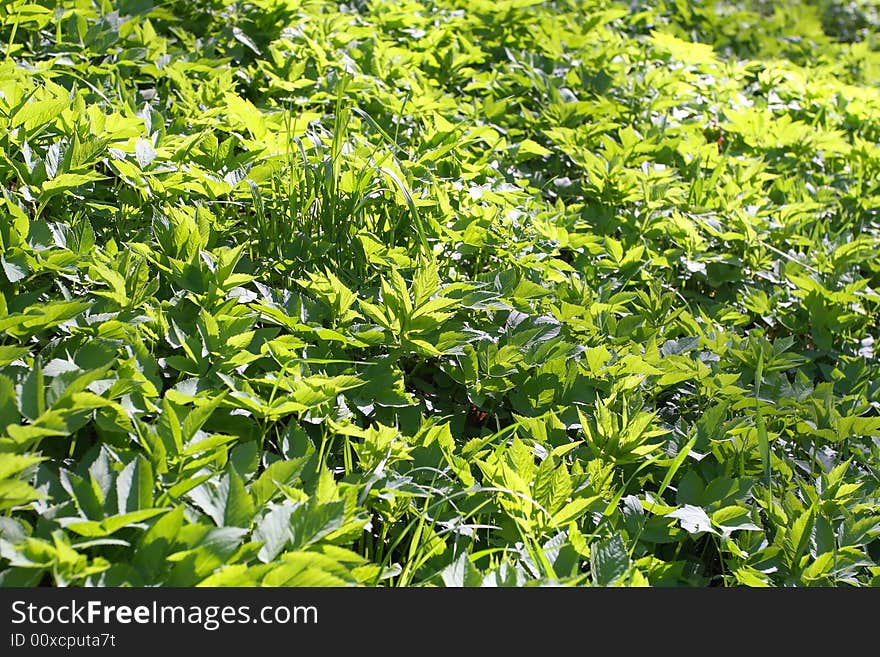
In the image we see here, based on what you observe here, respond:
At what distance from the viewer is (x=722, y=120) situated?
3.79 meters

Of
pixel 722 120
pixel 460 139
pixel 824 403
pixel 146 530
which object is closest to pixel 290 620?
pixel 146 530

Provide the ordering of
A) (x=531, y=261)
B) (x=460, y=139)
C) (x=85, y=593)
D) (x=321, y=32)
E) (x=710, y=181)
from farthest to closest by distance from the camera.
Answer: (x=321, y=32)
(x=710, y=181)
(x=460, y=139)
(x=531, y=261)
(x=85, y=593)

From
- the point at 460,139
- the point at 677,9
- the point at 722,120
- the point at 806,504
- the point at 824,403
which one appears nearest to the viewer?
the point at 806,504

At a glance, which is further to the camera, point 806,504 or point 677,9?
point 677,9

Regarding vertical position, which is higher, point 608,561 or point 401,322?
point 401,322

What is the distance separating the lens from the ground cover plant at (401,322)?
150 cm

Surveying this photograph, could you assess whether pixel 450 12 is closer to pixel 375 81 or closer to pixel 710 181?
pixel 375 81

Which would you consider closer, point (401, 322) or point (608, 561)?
point (608, 561)

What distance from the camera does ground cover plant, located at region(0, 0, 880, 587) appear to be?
1.50 metres

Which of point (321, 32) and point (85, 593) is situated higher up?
point (321, 32)

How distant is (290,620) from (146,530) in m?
0.27

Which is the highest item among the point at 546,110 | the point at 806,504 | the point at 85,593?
the point at 546,110

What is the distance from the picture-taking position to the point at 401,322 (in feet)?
6.39

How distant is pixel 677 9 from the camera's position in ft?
15.9
